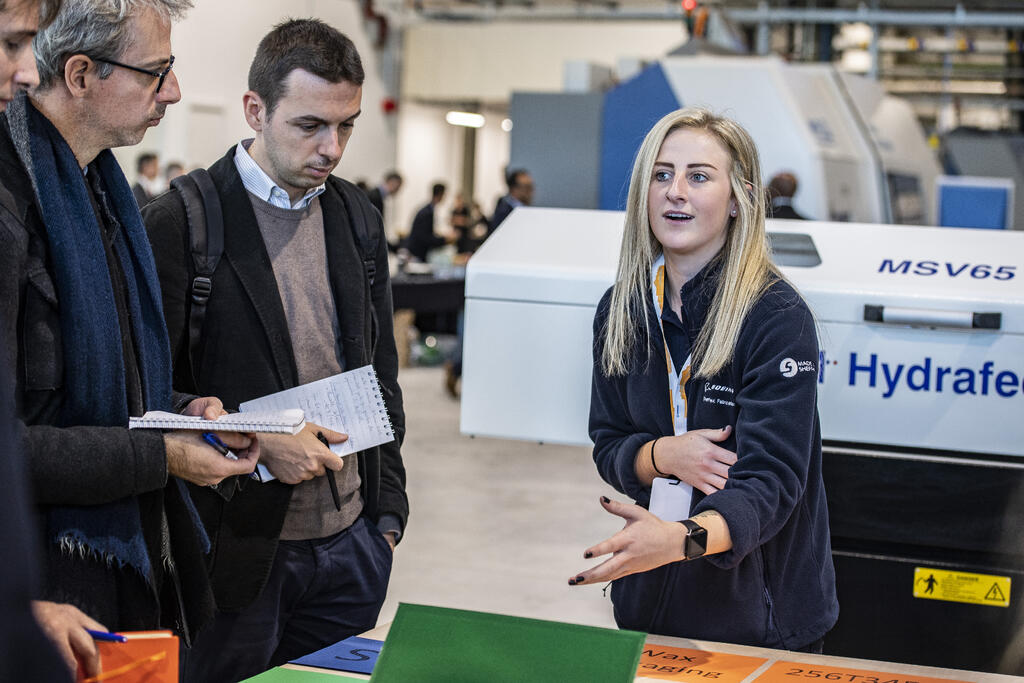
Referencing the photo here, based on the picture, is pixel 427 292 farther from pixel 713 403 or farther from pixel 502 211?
pixel 713 403

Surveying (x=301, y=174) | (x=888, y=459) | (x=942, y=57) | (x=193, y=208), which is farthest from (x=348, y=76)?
(x=942, y=57)

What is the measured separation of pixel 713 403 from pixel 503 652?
59cm

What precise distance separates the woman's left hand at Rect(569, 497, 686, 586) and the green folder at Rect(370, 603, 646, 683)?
17 centimetres

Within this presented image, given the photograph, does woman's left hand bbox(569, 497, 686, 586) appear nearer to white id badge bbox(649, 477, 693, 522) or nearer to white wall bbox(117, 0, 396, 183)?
white id badge bbox(649, 477, 693, 522)

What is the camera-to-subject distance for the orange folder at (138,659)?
43.6 inches

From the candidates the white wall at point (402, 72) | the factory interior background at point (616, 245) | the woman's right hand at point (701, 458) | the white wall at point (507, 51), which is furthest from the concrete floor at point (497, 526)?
the white wall at point (507, 51)

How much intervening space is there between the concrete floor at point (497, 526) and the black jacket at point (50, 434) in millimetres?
2465

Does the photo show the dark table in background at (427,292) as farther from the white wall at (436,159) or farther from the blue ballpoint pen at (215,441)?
the white wall at (436,159)

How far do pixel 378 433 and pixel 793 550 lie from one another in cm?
73

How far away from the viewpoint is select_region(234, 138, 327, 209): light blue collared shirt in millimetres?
1949

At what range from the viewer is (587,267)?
2.34 m

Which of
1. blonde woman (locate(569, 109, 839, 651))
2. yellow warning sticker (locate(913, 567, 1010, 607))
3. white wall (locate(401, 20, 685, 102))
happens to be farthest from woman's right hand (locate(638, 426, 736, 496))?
white wall (locate(401, 20, 685, 102))

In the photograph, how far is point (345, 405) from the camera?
1.92 m

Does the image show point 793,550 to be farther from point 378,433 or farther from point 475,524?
point 475,524
